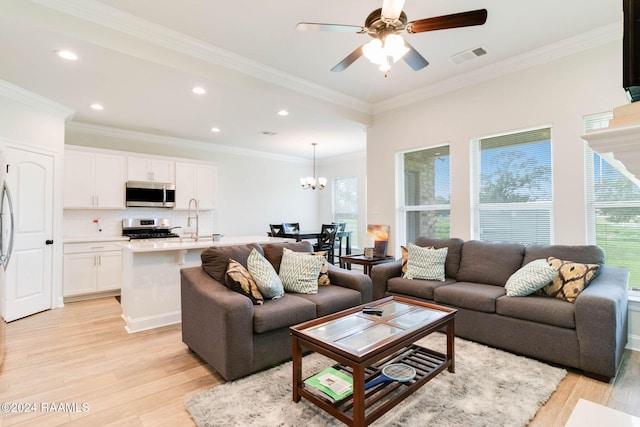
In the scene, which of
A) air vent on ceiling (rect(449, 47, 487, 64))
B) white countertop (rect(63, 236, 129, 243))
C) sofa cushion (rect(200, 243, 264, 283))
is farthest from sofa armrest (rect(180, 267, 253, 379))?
air vent on ceiling (rect(449, 47, 487, 64))

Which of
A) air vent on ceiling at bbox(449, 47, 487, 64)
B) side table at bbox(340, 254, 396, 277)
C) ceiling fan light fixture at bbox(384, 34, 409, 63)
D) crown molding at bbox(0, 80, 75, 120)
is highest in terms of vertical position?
air vent on ceiling at bbox(449, 47, 487, 64)

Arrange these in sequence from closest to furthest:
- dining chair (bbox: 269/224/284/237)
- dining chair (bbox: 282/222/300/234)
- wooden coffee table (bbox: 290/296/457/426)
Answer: wooden coffee table (bbox: 290/296/457/426) < dining chair (bbox: 269/224/284/237) < dining chair (bbox: 282/222/300/234)

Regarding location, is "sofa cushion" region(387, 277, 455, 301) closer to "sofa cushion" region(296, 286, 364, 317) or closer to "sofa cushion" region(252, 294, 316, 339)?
"sofa cushion" region(296, 286, 364, 317)

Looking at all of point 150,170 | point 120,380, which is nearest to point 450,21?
point 120,380

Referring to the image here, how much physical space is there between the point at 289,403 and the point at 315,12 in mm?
3087

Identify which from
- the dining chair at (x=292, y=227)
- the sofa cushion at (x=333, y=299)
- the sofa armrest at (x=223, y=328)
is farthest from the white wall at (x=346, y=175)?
the sofa armrest at (x=223, y=328)

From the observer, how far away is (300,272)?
3104mm

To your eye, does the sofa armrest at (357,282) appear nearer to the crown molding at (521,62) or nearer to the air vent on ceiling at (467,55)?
the air vent on ceiling at (467,55)

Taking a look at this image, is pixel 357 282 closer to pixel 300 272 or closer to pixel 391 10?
pixel 300 272

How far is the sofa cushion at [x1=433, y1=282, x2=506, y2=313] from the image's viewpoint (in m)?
2.94

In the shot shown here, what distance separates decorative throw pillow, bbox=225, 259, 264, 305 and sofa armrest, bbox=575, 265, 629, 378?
2.48m

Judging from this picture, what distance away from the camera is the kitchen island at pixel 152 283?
3439mm

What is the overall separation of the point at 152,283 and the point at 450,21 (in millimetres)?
3690

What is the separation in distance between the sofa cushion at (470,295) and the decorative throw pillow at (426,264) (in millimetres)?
274
